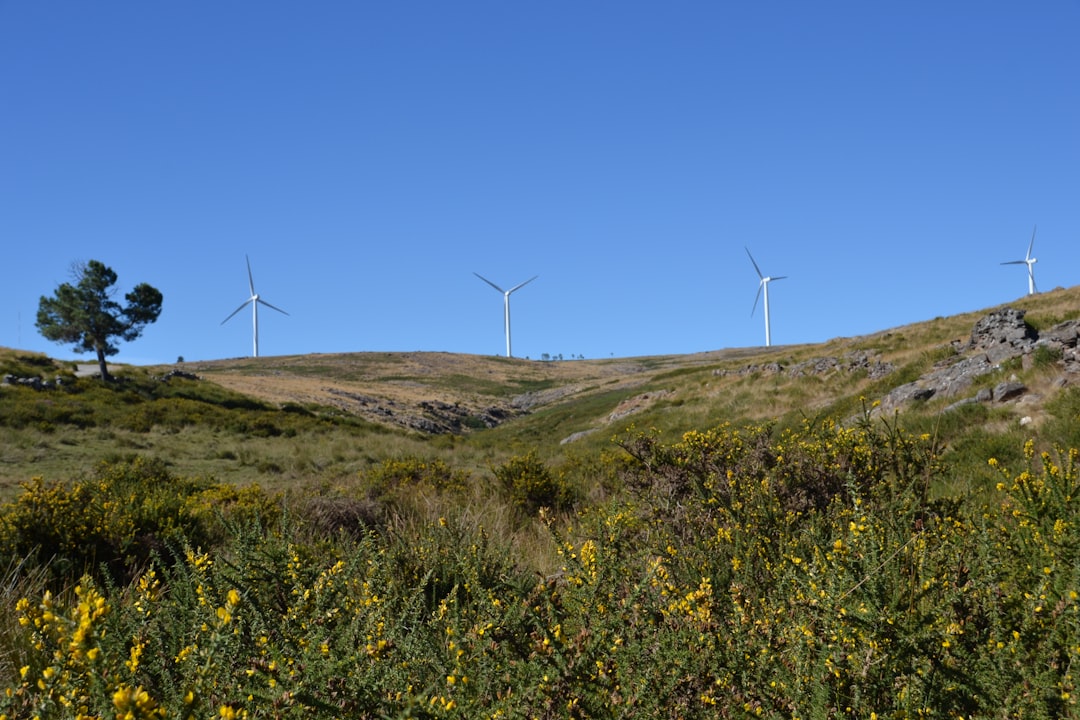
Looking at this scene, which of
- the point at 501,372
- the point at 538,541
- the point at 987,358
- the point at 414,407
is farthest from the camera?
the point at 501,372

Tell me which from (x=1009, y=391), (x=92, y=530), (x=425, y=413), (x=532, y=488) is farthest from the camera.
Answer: (x=425, y=413)

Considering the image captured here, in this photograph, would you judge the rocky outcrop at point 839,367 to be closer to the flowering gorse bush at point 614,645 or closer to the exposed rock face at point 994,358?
the exposed rock face at point 994,358

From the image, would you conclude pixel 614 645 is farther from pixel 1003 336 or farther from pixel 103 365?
pixel 103 365

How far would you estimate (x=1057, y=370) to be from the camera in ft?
45.7

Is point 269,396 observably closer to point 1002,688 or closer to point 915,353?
point 915,353

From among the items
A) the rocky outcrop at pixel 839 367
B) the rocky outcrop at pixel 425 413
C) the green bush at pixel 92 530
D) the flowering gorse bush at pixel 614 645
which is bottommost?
the flowering gorse bush at pixel 614 645

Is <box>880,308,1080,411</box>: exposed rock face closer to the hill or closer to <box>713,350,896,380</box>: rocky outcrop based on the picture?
the hill

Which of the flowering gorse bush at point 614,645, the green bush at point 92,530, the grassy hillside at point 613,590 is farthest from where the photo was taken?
the green bush at point 92,530

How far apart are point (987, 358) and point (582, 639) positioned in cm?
1853

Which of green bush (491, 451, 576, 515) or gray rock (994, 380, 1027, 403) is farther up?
gray rock (994, 380, 1027, 403)

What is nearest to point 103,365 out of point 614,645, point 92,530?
point 92,530

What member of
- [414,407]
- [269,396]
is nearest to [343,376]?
[414,407]

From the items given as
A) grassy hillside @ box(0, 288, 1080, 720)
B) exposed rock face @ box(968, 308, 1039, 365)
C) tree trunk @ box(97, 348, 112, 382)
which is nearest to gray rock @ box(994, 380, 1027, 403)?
grassy hillside @ box(0, 288, 1080, 720)

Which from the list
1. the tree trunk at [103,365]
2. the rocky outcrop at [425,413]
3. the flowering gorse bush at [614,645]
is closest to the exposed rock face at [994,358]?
the flowering gorse bush at [614,645]
